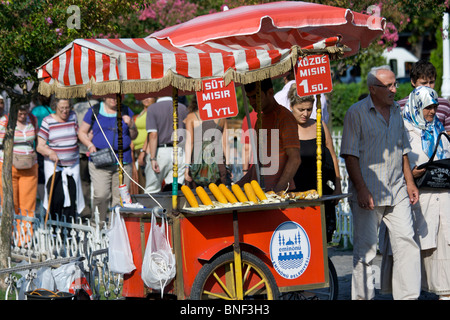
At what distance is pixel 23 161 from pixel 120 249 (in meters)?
4.80

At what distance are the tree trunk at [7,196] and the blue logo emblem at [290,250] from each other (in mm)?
3889

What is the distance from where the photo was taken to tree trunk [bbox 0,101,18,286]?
899 centimetres

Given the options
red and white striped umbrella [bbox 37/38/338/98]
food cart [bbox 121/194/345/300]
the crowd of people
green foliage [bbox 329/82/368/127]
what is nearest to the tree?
the crowd of people

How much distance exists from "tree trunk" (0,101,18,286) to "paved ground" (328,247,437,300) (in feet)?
12.5

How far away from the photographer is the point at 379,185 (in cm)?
706

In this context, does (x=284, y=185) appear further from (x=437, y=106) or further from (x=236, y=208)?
(x=437, y=106)

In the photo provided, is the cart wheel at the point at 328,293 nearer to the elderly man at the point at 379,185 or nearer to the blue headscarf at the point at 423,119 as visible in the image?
the elderly man at the point at 379,185

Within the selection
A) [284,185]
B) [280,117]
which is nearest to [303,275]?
[284,185]

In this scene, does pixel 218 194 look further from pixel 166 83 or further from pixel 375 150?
pixel 375 150

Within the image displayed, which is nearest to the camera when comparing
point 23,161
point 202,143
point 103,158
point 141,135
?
point 202,143

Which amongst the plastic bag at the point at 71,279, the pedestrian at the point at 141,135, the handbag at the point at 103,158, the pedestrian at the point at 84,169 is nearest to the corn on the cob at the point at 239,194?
the plastic bag at the point at 71,279

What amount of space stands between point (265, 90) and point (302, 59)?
1107mm

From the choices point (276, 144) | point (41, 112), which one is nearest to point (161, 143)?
point (41, 112)

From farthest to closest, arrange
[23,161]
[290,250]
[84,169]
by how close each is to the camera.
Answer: [84,169], [23,161], [290,250]
